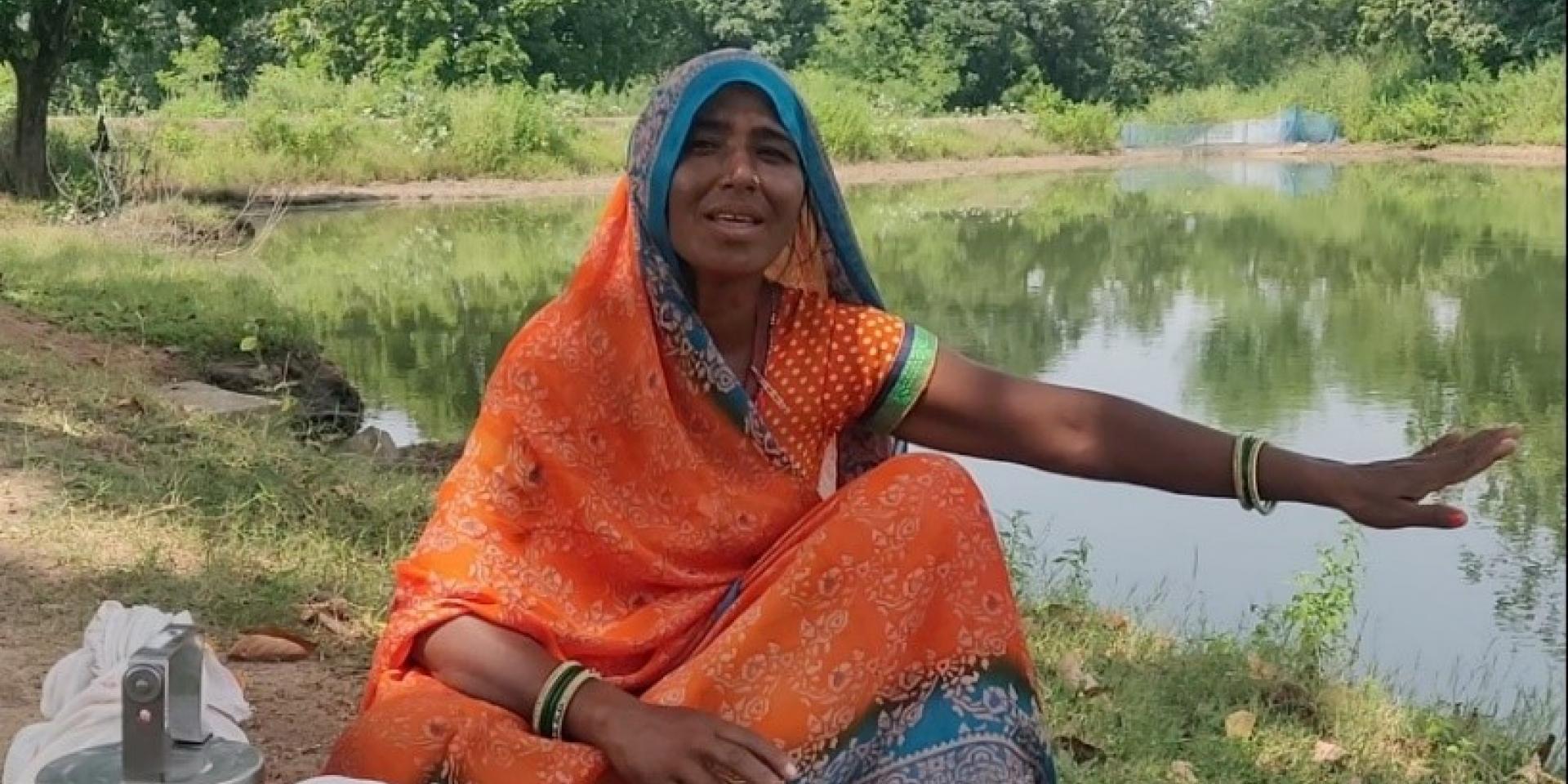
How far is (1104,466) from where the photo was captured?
5.08 feet

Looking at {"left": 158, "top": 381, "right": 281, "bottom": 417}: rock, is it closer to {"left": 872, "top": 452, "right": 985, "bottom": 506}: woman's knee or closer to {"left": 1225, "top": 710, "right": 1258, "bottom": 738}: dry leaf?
{"left": 1225, "top": 710, "right": 1258, "bottom": 738}: dry leaf

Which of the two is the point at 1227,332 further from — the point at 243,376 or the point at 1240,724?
the point at 1240,724

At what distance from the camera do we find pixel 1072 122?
76.5 ft

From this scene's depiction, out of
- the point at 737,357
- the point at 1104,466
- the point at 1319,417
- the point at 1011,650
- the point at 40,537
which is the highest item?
the point at 737,357

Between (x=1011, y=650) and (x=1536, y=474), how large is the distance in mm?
2530

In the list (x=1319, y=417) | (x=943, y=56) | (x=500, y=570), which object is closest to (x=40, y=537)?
(x=500, y=570)

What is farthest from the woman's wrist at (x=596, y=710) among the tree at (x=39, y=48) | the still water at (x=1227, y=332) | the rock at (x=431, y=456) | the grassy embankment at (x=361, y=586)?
the tree at (x=39, y=48)

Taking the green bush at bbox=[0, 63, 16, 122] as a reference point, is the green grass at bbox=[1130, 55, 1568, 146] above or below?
below

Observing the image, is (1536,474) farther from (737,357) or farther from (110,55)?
(110,55)

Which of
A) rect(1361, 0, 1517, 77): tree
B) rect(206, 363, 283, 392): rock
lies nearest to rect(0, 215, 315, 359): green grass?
rect(206, 363, 283, 392): rock

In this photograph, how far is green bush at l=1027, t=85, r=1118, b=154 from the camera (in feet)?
76.2

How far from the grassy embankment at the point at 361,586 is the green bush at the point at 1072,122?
19888 mm

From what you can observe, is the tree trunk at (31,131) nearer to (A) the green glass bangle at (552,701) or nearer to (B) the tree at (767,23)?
(B) the tree at (767,23)

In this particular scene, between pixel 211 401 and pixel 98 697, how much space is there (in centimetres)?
308
